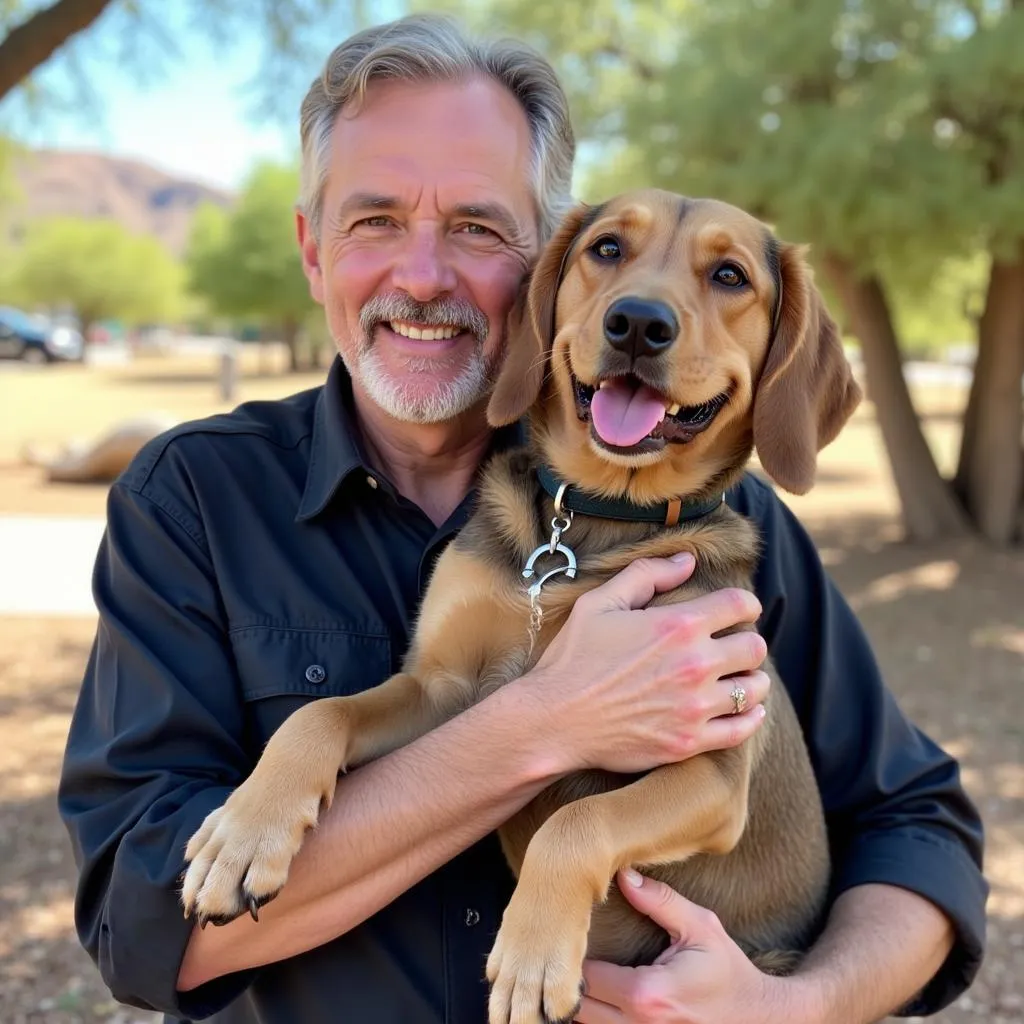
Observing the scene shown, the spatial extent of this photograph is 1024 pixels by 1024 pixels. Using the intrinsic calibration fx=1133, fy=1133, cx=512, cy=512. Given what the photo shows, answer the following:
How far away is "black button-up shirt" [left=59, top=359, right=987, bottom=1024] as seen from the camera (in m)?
2.11

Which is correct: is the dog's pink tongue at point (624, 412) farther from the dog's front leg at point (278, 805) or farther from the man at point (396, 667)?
the dog's front leg at point (278, 805)

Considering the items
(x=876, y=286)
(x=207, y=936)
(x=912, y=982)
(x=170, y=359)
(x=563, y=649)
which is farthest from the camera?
(x=170, y=359)

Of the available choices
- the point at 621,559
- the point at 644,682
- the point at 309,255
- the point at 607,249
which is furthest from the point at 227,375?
the point at 644,682

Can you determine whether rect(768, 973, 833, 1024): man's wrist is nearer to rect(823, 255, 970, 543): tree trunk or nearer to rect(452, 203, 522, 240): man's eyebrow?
rect(452, 203, 522, 240): man's eyebrow

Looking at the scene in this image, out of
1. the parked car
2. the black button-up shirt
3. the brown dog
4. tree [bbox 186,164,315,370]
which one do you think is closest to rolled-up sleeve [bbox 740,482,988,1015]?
the black button-up shirt

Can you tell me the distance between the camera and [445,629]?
249 centimetres

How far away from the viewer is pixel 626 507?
2709 mm

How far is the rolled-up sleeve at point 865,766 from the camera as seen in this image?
2555mm

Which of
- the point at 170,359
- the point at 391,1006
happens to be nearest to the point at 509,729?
the point at 391,1006

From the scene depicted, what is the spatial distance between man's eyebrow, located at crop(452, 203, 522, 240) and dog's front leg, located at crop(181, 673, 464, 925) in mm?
1131

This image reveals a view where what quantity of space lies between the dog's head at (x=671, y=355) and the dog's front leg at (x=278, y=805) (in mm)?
783

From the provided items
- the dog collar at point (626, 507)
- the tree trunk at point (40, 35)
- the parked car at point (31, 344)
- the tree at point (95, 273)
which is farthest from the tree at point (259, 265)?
the dog collar at point (626, 507)

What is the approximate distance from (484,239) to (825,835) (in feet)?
5.49

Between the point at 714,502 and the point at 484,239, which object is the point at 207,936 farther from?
the point at 484,239
